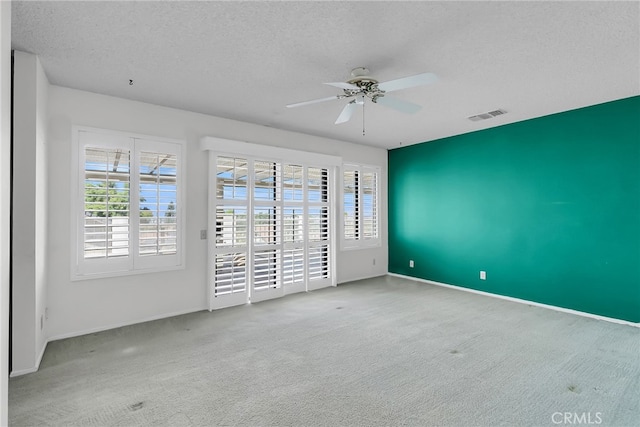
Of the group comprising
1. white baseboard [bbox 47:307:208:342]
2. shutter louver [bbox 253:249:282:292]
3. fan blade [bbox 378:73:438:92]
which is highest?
fan blade [bbox 378:73:438:92]

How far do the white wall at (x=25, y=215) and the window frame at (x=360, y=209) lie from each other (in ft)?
13.5

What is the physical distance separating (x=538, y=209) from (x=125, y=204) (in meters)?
5.19

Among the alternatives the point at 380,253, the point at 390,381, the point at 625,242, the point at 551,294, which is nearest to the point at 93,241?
the point at 390,381

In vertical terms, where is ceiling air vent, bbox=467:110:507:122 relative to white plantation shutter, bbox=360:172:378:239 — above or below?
above

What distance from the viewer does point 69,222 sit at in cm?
338

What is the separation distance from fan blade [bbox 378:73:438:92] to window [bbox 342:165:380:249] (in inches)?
128

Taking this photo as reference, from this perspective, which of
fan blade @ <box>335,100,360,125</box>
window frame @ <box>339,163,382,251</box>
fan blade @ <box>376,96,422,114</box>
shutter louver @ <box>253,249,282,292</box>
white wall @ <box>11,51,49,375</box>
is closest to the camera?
white wall @ <box>11,51,49,375</box>

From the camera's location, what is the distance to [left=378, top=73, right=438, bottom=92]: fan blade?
7.72 feet

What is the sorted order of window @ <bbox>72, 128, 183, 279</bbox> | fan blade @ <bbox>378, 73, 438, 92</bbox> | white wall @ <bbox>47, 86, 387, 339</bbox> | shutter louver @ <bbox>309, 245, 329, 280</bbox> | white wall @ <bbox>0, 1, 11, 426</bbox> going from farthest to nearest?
shutter louver @ <bbox>309, 245, 329, 280</bbox> → window @ <bbox>72, 128, 183, 279</bbox> → white wall @ <bbox>47, 86, 387, 339</bbox> → fan blade @ <bbox>378, 73, 438, 92</bbox> → white wall @ <bbox>0, 1, 11, 426</bbox>

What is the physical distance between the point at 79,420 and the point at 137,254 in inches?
77.3

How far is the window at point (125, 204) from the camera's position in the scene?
3441 millimetres

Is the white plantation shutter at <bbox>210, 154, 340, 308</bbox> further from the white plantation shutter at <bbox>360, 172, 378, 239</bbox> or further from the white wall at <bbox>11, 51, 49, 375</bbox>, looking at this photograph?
the white wall at <bbox>11, 51, 49, 375</bbox>

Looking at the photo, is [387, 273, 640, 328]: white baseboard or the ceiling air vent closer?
[387, 273, 640, 328]: white baseboard

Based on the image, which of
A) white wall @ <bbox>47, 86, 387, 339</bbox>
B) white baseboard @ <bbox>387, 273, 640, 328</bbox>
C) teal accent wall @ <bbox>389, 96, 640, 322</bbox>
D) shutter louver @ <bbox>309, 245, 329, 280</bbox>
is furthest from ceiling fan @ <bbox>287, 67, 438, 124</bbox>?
white baseboard @ <bbox>387, 273, 640, 328</bbox>
